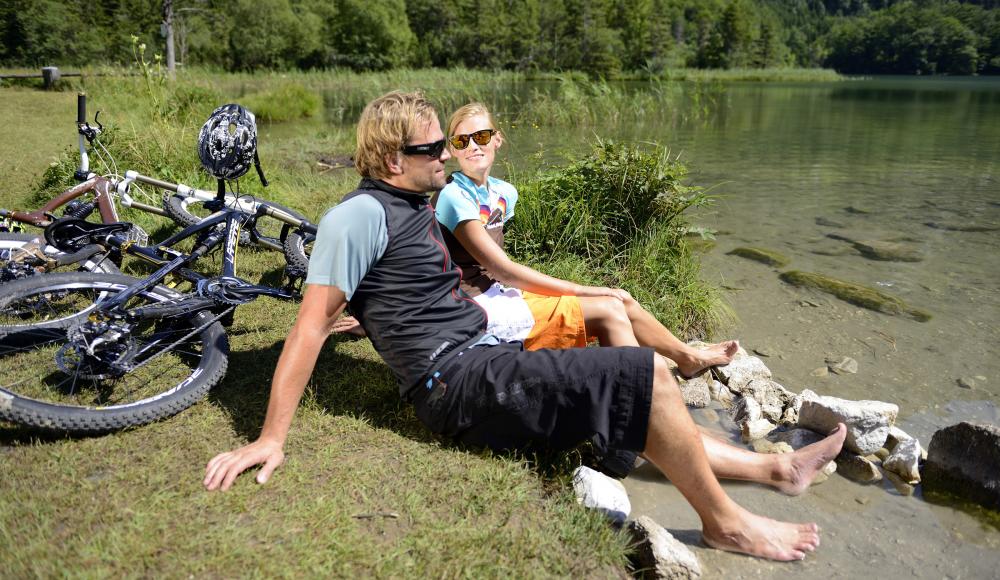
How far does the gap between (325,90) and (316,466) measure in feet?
105

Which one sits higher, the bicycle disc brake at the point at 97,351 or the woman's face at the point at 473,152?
the woman's face at the point at 473,152

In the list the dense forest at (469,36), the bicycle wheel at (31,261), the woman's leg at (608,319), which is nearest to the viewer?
the woman's leg at (608,319)

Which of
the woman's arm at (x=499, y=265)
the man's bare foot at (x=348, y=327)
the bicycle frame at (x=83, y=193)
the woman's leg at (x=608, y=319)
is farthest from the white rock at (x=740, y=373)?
the bicycle frame at (x=83, y=193)

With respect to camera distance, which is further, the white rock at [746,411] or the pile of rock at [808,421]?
the white rock at [746,411]

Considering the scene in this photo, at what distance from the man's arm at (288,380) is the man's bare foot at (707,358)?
2069mm

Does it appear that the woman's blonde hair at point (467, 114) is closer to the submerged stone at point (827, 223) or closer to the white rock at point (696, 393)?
the white rock at point (696, 393)

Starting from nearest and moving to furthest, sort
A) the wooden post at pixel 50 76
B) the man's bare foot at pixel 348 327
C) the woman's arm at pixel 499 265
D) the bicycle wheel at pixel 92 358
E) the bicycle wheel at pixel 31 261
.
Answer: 1. the bicycle wheel at pixel 92 358
2. the woman's arm at pixel 499 265
3. the bicycle wheel at pixel 31 261
4. the man's bare foot at pixel 348 327
5. the wooden post at pixel 50 76

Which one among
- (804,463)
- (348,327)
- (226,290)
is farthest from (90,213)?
(804,463)

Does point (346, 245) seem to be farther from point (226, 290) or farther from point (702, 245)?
point (702, 245)

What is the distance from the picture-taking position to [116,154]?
840cm

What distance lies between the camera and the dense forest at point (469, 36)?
114ft

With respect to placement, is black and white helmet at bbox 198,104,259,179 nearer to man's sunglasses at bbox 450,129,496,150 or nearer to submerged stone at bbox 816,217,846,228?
man's sunglasses at bbox 450,129,496,150

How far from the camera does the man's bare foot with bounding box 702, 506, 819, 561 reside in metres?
2.83

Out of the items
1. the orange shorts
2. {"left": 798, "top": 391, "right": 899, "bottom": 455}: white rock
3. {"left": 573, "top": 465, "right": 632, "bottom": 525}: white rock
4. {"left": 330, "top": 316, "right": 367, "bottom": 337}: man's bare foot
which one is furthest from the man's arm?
{"left": 798, "top": 391, "right": 899, "bottom": 455}: white rock
